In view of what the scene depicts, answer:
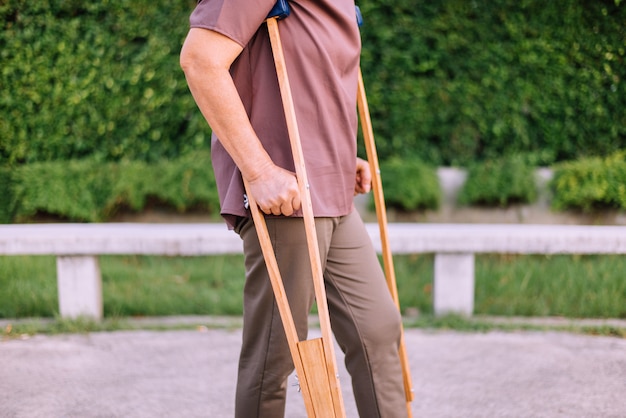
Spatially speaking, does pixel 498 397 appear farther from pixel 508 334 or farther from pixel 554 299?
pixel 554 299

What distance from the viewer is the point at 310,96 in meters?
1.93

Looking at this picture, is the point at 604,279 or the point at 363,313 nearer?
the point at 363,313

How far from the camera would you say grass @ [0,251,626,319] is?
Result: 4393 mm

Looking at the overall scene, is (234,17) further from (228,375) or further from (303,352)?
(228,375)

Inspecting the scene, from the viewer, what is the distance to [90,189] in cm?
571

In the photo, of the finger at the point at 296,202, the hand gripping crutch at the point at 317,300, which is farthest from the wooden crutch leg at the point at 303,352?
the finger at the point at 296,202

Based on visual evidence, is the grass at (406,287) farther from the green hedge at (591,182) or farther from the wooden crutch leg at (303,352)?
the wooden crutch leg at (303,352)

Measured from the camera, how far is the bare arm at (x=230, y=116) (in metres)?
1.76

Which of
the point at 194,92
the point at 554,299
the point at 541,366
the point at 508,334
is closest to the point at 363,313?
the point at 194,92

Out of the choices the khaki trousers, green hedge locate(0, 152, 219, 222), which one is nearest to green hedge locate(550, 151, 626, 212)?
green hedge locate(0, 152, 219, 222)

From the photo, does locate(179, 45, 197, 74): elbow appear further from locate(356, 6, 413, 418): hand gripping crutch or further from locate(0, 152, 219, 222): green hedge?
locate(0, 152, 219, 222): green hedge

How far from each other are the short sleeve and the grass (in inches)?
118

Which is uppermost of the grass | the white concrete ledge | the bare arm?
the bare arm

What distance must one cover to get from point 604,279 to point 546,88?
6.16ft
